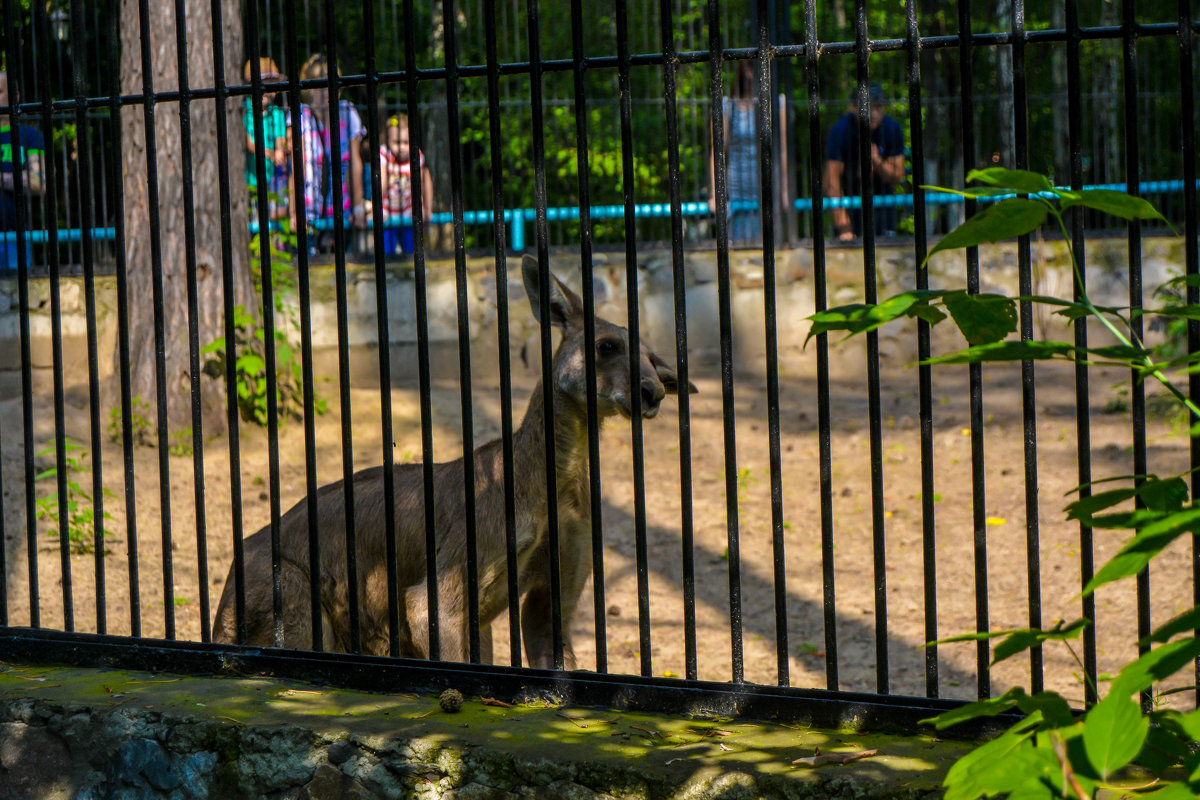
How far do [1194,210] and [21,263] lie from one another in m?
3.61

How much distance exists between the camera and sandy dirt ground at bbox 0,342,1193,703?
7.07 meters

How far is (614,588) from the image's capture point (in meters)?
8.24

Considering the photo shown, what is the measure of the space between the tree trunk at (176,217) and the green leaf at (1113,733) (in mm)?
9197

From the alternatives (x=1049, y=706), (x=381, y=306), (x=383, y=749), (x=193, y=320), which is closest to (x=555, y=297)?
(x=381, y=306)

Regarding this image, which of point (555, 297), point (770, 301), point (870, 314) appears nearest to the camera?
point (870, 314)

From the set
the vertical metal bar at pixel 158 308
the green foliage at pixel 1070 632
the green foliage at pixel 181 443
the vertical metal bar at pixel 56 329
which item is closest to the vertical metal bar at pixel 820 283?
the green foliage at pixel 1070 632

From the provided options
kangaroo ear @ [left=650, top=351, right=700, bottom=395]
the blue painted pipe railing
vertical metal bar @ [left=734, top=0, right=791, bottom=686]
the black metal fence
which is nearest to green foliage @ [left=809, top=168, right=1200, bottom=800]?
the black metal fence

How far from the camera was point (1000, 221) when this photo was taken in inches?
74.4

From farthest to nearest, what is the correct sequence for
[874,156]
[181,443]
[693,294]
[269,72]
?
[874,156] < [693,294] < [269,72] < [181,443]

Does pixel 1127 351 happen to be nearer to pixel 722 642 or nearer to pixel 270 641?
pixel 270 641

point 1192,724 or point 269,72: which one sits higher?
point 269,72

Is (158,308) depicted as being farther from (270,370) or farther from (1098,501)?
(1098,501)

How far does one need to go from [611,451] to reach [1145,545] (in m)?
8.68

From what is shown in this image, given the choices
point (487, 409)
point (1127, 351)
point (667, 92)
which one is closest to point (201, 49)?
point (487, 409)
